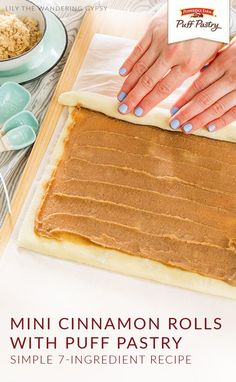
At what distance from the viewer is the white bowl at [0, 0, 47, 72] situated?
4.79 feet

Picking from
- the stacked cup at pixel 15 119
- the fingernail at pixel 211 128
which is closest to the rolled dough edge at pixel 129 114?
the fingernail at pixel 211 128

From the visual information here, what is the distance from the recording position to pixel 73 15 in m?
1.70

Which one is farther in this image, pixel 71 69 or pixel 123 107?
pixel 71 69

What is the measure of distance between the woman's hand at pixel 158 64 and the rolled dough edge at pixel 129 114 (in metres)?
0.02

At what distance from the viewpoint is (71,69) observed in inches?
62.1

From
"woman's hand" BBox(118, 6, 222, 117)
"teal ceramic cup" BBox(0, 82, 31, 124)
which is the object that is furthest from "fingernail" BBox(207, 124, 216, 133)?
"teal ceramic cup" BBox(0, 82, 31, 124)

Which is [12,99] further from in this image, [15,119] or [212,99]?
[212,99]

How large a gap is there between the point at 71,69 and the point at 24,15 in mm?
208

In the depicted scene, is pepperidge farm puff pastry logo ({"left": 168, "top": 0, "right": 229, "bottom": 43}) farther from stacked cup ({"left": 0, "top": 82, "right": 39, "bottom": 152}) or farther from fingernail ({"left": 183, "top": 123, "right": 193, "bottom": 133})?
stacked cup ({"left": 0, "top": 82, "right": 39, "bottom": 152})

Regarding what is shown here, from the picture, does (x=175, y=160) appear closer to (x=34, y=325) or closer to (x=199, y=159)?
(x=199, y=159)

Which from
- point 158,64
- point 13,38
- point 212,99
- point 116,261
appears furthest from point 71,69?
point 116,261

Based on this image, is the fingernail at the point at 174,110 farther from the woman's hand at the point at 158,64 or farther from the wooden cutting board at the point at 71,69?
the wooden cutting board at the point at 71,69

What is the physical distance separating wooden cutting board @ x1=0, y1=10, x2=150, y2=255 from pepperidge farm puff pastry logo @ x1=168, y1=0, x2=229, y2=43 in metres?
0.26

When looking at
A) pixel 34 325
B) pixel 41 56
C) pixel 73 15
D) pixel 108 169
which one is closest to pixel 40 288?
pixel 34 325
